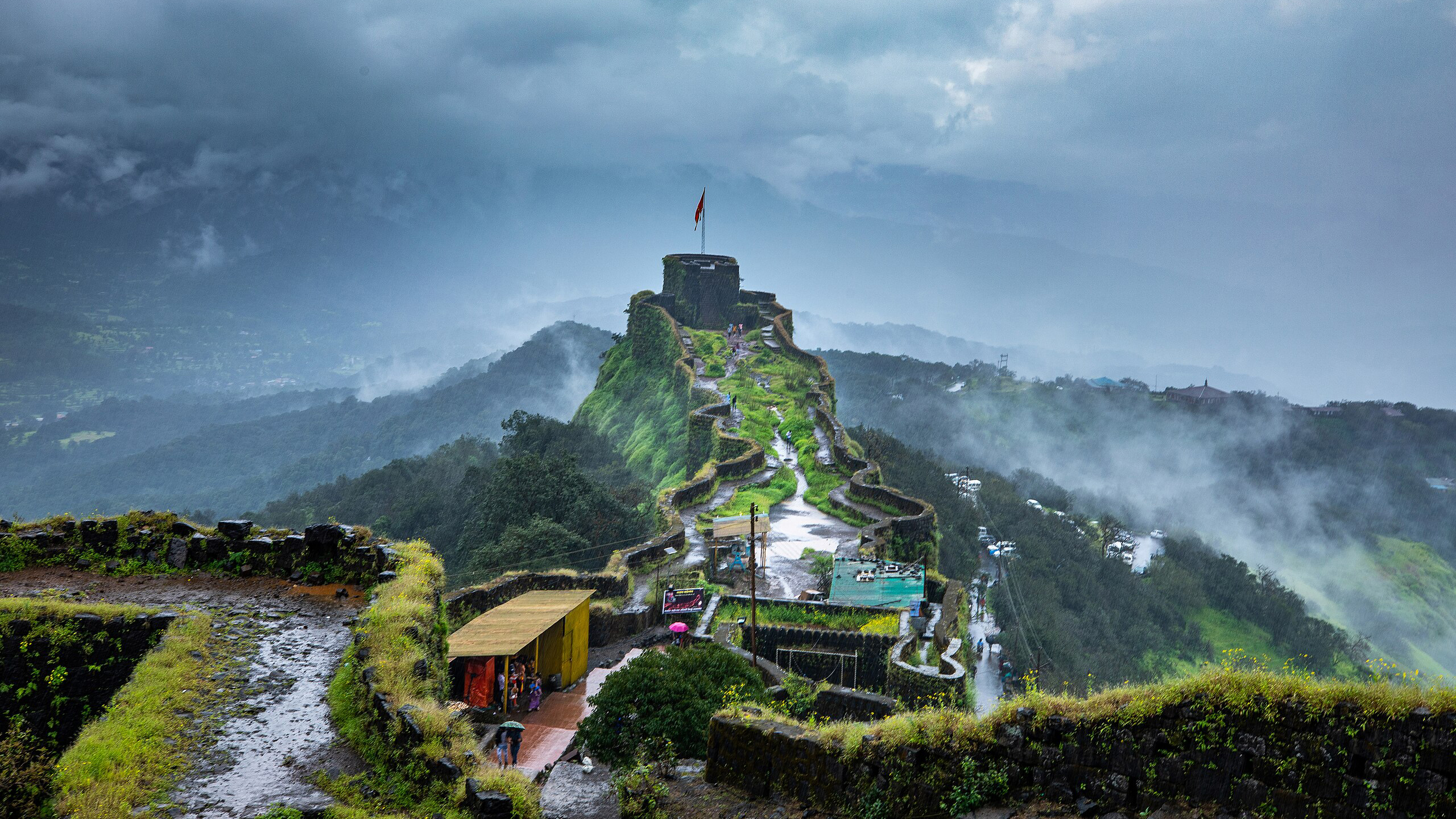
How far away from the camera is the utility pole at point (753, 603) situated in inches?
665

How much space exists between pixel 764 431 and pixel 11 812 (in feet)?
111

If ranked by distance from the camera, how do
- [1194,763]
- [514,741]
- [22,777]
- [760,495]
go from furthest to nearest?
[760,495] < [514,741] < [22,777] < [1194,763]

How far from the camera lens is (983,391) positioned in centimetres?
11269

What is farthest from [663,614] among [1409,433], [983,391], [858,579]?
[1409,433]

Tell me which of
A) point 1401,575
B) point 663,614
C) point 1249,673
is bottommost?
point 1401,575

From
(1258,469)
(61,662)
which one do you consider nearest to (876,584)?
(61,662)

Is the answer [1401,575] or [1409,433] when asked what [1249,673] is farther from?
[1409,433]

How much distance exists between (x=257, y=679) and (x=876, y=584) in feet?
50.0

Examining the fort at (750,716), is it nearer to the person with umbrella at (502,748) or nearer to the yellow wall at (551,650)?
the yellow wall at (551,650)

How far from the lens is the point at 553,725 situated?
636 inches

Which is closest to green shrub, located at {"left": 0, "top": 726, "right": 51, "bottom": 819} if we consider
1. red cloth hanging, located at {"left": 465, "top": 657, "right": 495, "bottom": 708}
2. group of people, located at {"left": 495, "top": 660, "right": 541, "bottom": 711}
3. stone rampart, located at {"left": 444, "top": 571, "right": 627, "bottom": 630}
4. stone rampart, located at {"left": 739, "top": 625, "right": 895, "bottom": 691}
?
red cloth hanging, located at {"left": 465, "top": 657, "right": 495, "bottom": 708}

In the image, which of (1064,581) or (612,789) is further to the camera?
(1064,581)

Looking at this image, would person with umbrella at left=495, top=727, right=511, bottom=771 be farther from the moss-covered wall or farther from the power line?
the power line

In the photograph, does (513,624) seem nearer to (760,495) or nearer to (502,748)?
(502,748)
